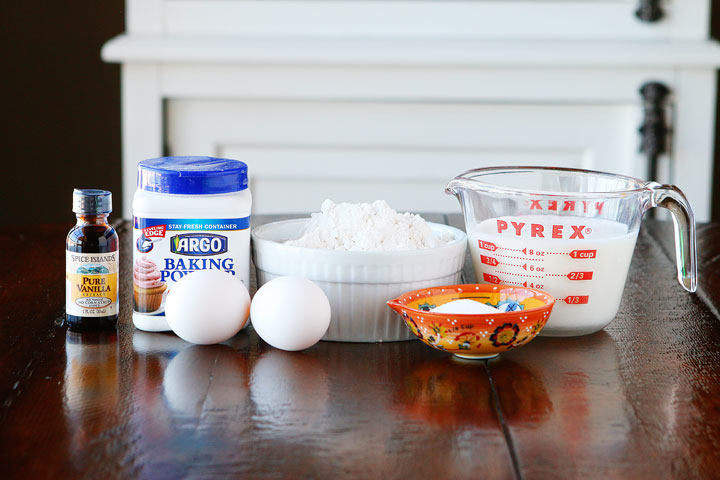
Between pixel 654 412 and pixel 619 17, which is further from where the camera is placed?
pixel 619 17

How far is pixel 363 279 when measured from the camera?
873mm

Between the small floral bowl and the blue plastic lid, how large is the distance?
0.20 meters

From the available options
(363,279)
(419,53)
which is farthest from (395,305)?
(419,53)

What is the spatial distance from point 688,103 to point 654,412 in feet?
5.74

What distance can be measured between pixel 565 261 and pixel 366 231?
0.20m

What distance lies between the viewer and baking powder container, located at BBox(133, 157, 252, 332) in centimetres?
87

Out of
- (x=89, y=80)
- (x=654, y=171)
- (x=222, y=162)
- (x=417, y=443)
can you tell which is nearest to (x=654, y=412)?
(x=417, y=443)

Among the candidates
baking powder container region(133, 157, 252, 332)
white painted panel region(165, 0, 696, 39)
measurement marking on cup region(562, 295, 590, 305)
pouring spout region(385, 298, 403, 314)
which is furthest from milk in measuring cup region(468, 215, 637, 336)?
white painted panel region(165, 0, 696, 39)

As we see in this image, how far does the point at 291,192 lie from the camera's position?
2.35 m

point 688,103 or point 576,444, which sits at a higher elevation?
point 688,103

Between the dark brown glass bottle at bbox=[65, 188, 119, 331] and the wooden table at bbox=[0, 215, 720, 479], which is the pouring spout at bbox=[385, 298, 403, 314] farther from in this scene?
the dark brown glass bottle at bbox=[65, 188, 119, 331]

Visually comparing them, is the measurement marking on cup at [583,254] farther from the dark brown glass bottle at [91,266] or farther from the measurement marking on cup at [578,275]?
the dark brown glass bottle at [91,266]

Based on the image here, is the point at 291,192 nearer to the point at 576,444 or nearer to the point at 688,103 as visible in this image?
the point at 688,103

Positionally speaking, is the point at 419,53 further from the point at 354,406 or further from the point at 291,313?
the point at 354,406
